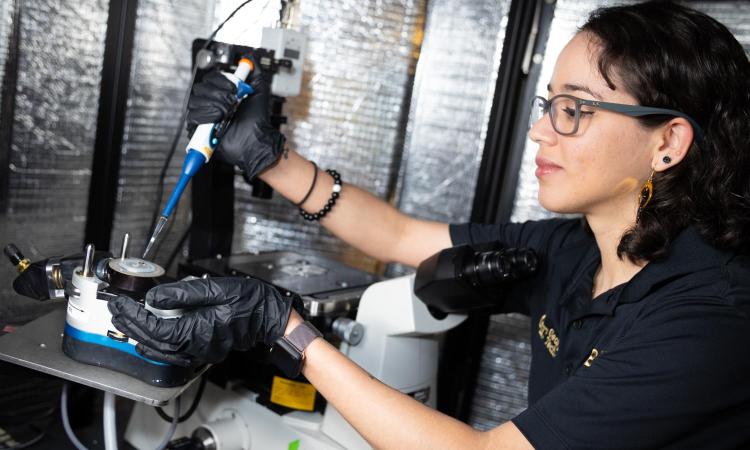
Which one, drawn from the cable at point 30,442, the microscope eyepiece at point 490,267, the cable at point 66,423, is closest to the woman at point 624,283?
the microscope eyepiece at point 490,267

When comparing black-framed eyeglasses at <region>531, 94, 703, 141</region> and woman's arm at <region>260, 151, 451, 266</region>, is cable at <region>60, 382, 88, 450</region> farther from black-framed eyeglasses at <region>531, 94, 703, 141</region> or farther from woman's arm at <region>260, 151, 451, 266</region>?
black-framed eyeglasses at <region>531, 94, 703, 141</region>

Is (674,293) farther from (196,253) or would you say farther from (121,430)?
(121,430)

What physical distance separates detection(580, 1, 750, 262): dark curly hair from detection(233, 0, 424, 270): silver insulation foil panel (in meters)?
0.94

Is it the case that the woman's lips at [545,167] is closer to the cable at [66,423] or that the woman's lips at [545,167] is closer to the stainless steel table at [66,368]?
the stainless steel table at [66,368]

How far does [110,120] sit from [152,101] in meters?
0.15

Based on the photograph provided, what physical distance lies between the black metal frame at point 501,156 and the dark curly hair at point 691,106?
793mm

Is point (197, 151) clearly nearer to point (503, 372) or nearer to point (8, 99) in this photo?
point (8, 99)

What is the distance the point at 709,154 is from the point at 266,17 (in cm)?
119

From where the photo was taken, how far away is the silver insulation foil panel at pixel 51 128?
1.53 meters

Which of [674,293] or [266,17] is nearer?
[674,293]

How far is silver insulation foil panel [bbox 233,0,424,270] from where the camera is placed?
6.58 ft

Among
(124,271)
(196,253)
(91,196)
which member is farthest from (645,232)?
(91,196)

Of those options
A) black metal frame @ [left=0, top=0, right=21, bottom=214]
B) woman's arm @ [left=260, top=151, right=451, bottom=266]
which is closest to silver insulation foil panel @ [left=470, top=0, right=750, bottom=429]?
woman's arm @ [left=260, top=151, right=451, bottom=266]

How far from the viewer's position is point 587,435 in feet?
3.20
